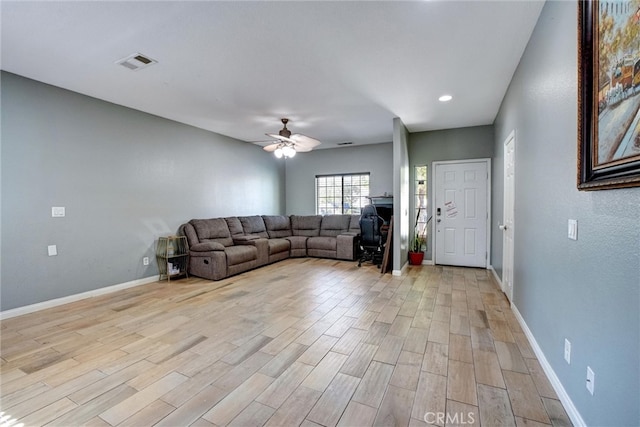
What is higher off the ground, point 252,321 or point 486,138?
point 486,138

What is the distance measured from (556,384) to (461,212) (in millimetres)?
3948

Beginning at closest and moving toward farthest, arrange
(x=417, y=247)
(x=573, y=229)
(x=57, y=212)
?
(x=573, y=229)
(x=57, y=212)
(x=417, y=247)

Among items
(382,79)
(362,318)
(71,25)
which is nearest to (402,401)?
(362,318)

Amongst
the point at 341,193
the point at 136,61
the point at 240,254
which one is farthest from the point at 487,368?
the point at 341,193

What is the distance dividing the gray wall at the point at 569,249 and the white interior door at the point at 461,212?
8.15 ft

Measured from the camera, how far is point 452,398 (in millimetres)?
1738

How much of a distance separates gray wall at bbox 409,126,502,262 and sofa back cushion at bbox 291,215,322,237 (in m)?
2.41

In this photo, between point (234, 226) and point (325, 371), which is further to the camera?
point (234, 226)

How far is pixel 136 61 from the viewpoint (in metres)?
2.85

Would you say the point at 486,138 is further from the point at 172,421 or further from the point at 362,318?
the point at 172,421

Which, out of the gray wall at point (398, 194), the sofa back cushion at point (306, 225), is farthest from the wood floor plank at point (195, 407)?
the sofa back cushion at point (306, 225)

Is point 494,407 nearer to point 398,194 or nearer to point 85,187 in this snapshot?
point 398,194

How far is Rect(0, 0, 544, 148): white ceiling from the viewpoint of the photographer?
6.97 ft

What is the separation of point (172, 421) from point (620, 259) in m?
2.34
